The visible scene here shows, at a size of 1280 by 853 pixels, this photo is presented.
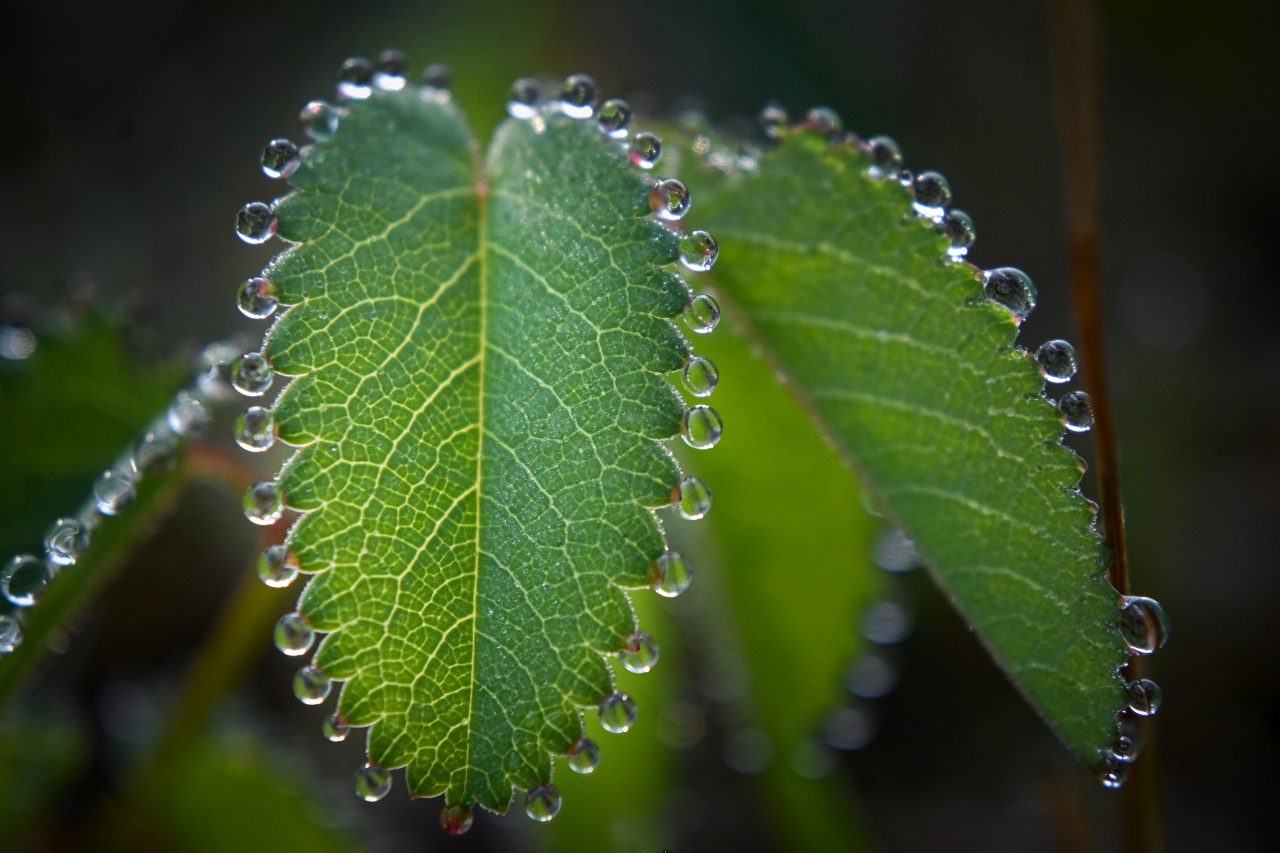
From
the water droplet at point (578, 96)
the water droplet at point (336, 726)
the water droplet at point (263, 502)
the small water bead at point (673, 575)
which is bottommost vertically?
the water droplet at point (336, 726)

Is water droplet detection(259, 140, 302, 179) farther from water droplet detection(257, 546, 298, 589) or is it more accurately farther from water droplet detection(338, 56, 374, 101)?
water droplet detection(257, 546, 298, 589)

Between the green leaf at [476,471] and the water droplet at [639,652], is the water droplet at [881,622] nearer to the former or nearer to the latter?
the water droplet at [639,652]

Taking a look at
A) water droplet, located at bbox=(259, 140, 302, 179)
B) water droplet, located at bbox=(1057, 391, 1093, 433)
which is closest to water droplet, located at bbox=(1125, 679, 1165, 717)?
water droplet, located at bbox=(1057, 391, 1093, 433)

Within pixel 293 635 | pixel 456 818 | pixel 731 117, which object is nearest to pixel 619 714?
pixel 456 818

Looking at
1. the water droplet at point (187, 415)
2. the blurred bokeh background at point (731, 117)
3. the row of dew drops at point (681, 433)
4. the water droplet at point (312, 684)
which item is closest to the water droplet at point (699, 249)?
the row of dew drops at point (681, 433)

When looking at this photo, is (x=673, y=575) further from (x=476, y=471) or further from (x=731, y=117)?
(x=731, y=117)

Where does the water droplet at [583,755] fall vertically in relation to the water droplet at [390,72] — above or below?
below

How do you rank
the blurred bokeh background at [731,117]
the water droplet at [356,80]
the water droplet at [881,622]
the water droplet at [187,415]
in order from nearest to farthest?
the water droplet at [356,80], the water droplet at [187,415], the water droplet at [881,622], the blurred bokeh background at [731,117]
